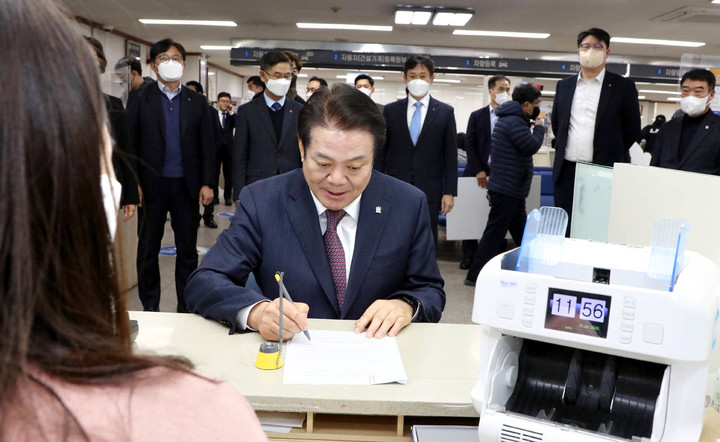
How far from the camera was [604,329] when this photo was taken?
0.99 meters

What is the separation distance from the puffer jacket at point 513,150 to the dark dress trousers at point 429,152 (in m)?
0.36

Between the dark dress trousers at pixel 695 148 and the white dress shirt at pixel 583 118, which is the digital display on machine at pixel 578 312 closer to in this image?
the white dress shirt at pixel 583 118

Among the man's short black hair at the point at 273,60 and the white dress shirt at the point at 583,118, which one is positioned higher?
the man's short black hair at the point at 273,60

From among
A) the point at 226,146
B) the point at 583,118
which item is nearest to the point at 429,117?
the point at 583,118

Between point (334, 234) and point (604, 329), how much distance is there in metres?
0.95

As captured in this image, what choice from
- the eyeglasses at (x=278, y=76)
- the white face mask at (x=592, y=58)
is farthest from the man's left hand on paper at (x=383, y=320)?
the eyeglasses at (x=278, y=76)

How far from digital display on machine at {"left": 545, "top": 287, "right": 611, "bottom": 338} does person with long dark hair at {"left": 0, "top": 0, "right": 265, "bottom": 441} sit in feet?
2.32

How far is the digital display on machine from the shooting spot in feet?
3.28

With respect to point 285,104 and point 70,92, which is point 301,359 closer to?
point 70,92

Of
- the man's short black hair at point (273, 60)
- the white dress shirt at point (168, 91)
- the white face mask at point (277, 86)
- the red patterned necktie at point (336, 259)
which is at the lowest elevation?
the red patterned necktie at point (336, 259)

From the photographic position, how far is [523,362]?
116cm

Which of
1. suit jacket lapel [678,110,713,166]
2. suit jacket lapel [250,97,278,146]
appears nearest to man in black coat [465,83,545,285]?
suit jacket lapel [678,110,713,166]

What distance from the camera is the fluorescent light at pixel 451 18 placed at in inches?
343

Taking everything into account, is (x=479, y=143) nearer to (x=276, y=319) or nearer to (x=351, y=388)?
(x=276, y=319)
